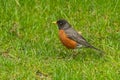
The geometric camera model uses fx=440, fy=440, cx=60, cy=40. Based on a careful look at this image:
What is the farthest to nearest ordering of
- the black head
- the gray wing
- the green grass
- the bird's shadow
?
the black head
the gray wing
the bird's shadow
the green grass

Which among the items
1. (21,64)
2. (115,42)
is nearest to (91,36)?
(115,42)

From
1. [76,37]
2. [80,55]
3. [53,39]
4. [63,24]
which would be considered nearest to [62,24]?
[63,24]

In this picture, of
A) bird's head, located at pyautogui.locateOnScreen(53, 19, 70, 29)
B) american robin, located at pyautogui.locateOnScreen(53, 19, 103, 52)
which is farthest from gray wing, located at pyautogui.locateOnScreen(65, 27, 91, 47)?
bird's head, located at pyautogui.locateOnScreen(53, 19, 70, 29)

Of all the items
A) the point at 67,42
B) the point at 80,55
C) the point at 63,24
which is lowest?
the point at 80,55

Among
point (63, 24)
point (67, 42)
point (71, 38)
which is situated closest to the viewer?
point (67, 42)

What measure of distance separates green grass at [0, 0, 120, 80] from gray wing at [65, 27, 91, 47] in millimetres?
238

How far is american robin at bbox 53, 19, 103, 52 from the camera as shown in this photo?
28.9 feet

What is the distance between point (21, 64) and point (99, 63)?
1441 millimetres

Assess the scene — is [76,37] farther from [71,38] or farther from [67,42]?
[67,42]

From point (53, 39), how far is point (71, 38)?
1.58ft

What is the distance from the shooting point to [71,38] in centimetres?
899

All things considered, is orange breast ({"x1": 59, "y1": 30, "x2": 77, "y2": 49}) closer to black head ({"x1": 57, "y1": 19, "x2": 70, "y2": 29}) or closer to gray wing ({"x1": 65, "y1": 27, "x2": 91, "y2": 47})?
gray wing ({"x1": 65, "y1": 27, "x2": 91, "y2": 47})

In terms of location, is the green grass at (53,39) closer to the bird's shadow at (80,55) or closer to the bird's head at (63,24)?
the bird's shadow at (80,55)

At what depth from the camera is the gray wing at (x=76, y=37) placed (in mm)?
8766
